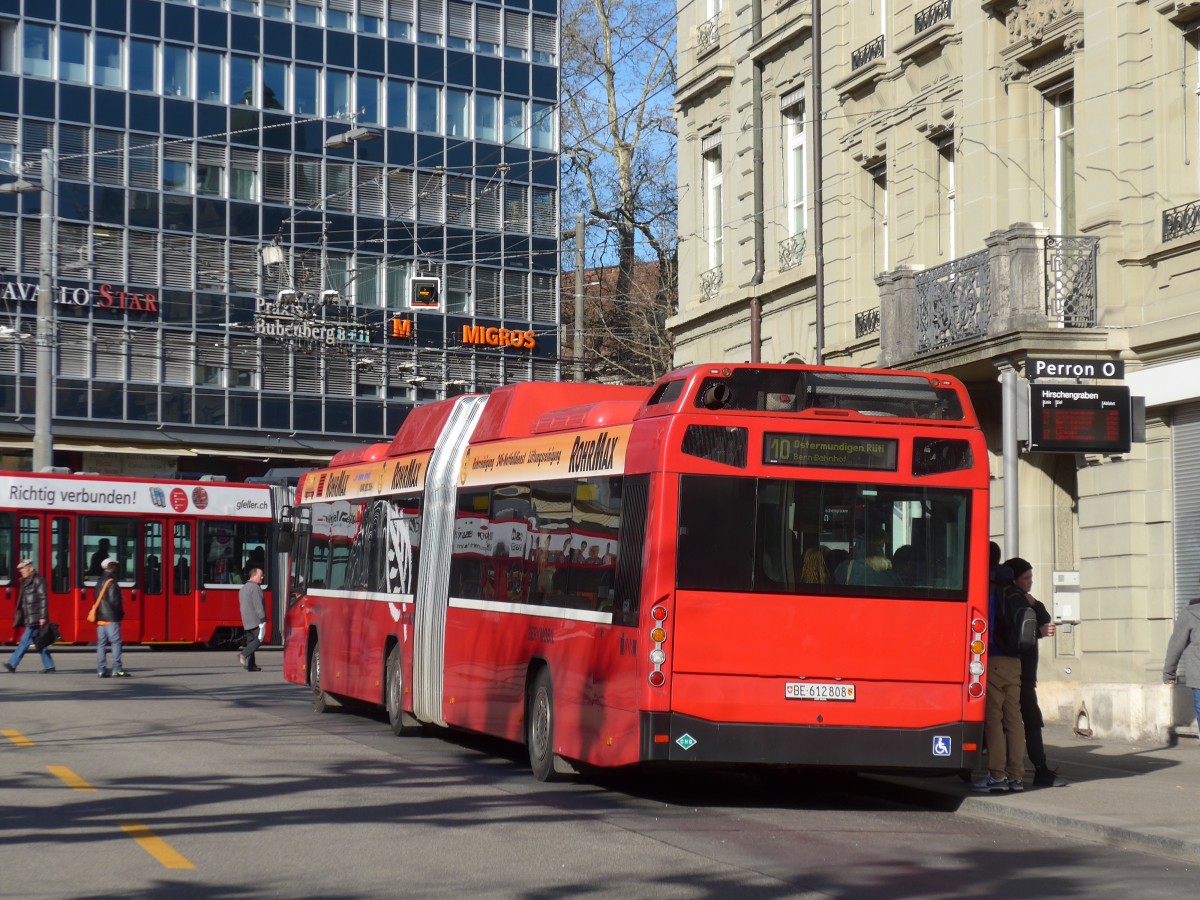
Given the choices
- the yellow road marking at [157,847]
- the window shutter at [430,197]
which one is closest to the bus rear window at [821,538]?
the yellow road marking at [157,847]

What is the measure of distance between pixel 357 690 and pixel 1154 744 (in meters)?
7.80

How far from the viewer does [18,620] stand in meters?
28.4

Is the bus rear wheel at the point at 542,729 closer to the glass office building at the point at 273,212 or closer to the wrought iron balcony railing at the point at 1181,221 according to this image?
the wrought iron balcony railing at the point at 1181,221

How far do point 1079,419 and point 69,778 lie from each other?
9157 mm

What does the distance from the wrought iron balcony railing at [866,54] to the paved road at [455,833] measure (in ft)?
41.0

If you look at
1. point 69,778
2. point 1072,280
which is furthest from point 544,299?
point 69,778

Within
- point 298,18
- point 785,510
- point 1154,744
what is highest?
point 298,18

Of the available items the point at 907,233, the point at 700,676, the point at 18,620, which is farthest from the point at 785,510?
the point at 18,620

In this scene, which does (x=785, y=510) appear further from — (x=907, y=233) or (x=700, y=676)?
(x=907, y=233)

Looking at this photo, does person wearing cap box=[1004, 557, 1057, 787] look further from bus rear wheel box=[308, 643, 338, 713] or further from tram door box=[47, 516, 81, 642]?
tram door box=[47, 516, 81, 642]

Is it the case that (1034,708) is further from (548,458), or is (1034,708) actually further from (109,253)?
(109,253)

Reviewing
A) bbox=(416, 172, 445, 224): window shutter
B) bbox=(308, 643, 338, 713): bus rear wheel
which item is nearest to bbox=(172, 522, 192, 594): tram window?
bbox=(308, 643, 338, 713): bus rear wheel

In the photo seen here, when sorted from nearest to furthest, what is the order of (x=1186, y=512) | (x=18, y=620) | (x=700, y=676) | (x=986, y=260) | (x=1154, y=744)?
(x=700, y=676)
(x=1154, y=744)
(x=1186, y=512)
(x=986, y=260)
(x=18, y=620)

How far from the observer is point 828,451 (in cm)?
1282
